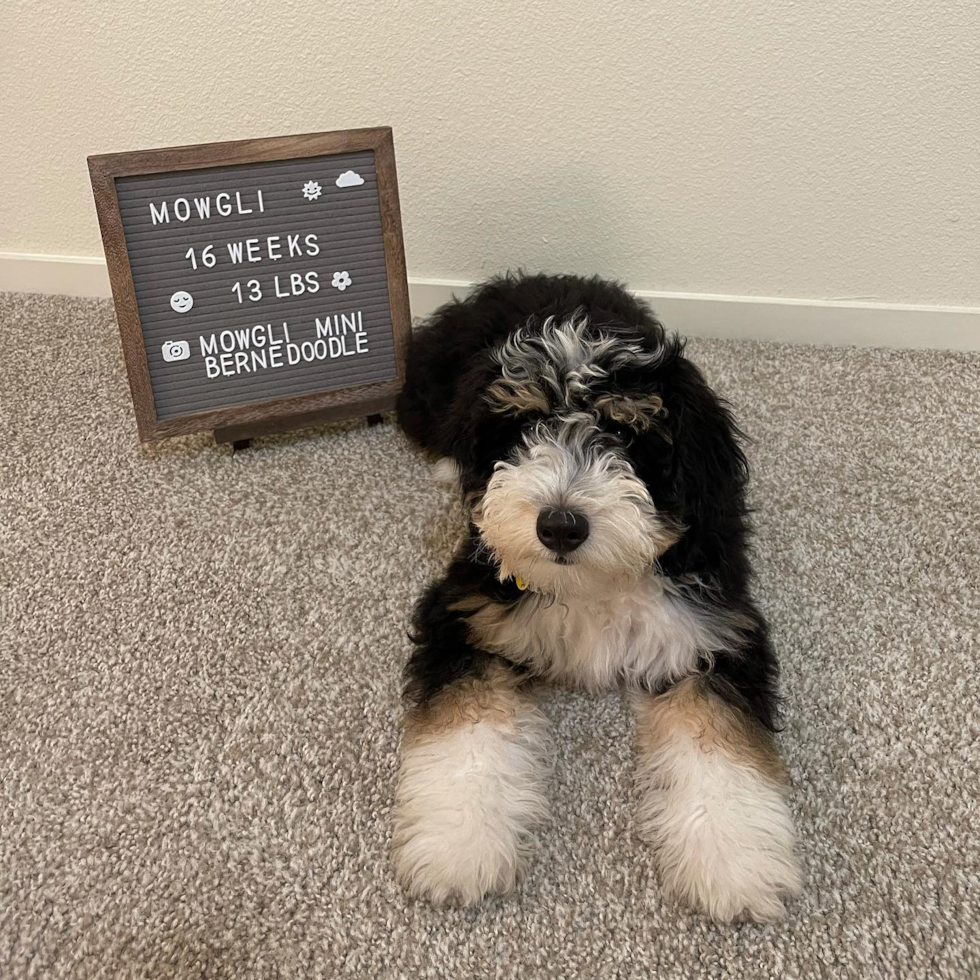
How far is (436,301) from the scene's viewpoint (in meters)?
2.35

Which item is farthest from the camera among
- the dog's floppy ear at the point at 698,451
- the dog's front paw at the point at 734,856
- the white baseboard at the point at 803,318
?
the white baseboard at the point at 803,318

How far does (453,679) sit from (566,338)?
0.53 m

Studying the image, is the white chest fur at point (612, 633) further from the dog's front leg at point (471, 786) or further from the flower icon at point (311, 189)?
the flower icon at point (311, 189)

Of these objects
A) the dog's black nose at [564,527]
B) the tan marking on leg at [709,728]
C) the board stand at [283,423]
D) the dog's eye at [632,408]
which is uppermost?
the dog's eye at [632,408]

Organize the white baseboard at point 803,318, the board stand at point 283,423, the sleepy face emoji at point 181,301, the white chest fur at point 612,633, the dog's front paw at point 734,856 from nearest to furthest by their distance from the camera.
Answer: the dog's front paw at point 734,856, the white chest fur at point 612,633, the sleepy face emoji at point 181,301, the board stand at point 283,423, the white baseboard at point 803,318

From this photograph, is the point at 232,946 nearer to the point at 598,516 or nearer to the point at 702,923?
the point at 702,923

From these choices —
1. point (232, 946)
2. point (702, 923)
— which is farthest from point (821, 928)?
point (232, 946)

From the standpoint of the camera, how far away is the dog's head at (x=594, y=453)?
3.43ft

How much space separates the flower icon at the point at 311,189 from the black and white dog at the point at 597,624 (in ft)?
2.31

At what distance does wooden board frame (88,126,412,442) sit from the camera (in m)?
1.61

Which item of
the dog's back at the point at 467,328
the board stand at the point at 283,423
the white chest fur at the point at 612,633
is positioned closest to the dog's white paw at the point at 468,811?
the white chest fur at the point at 612,633

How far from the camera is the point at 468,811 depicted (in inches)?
41.8

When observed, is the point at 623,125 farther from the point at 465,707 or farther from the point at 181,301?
the point at 465,707

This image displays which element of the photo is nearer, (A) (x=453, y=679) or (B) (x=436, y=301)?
(A) (x=453, y=679)
